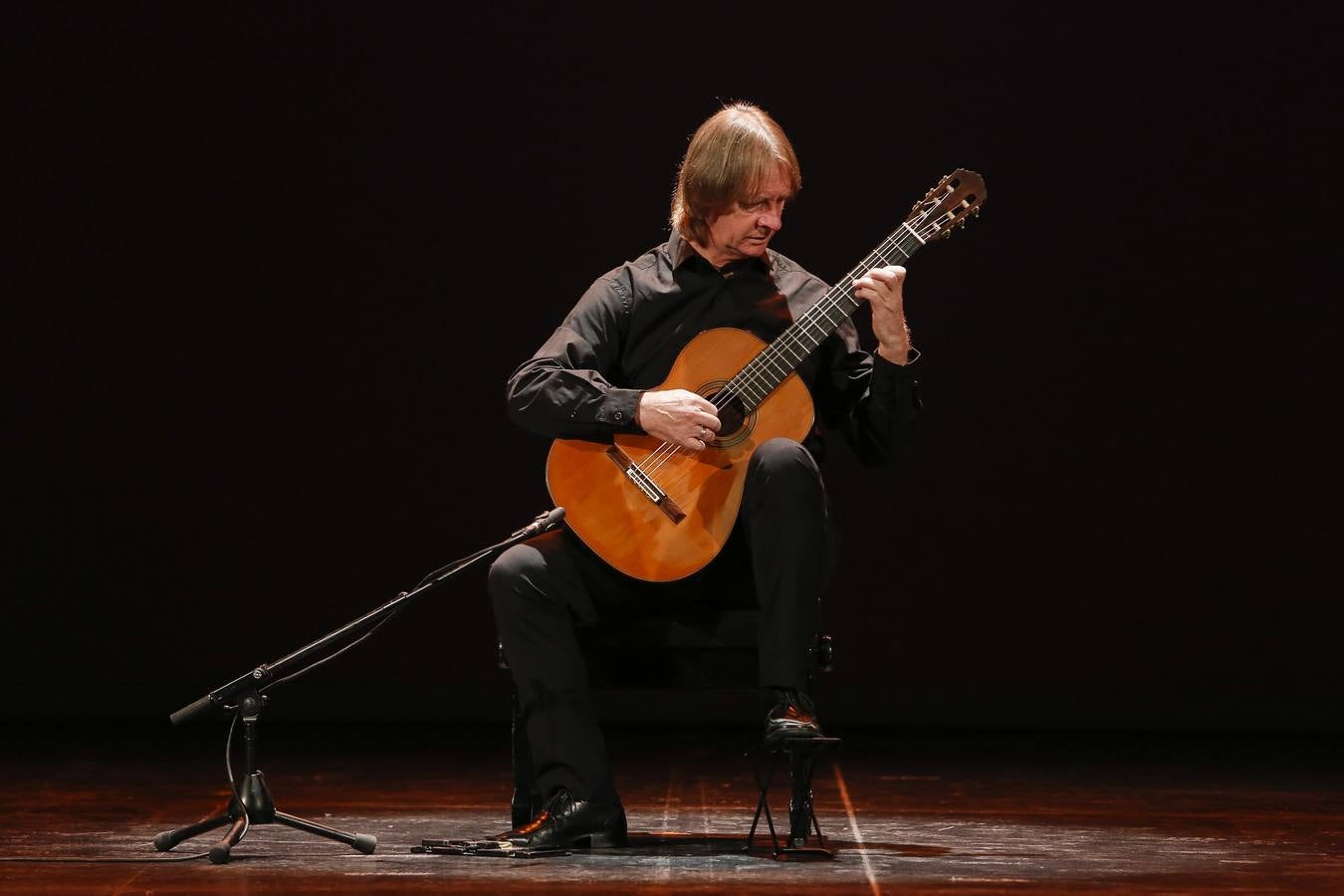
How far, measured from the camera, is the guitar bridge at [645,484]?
8.98 feet

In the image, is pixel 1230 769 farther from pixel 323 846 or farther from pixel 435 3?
pixel 435 3

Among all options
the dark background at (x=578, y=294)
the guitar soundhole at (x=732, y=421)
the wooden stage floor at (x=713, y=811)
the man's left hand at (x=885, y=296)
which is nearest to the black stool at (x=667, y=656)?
the wooden stage floor at (x=713, y=811)

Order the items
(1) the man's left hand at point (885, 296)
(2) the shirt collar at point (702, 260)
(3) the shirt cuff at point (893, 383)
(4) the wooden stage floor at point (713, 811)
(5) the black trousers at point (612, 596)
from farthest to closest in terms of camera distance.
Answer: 1. (2) the shirt collar at point (702, 260)
2. (3) the shirt cuff at point (893, 383)
3. (1) the man's left hand at point (885, 296)
4. (5) the black trousers at point (612, 596)
5. (4) the wooden stage floor at point (713, 811)

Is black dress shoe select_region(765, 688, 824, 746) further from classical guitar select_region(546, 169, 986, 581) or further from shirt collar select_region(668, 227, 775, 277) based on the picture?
shirt collar select_region(668, 227, 775, 277)

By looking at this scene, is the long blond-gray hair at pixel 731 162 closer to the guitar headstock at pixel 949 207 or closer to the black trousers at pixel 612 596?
the guitar headstock at pixel 949 207

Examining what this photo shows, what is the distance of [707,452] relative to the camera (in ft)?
9.02

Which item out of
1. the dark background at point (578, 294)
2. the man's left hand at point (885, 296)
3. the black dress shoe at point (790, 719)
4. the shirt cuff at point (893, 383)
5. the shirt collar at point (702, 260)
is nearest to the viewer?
the black dress shoe at point (790, 719)

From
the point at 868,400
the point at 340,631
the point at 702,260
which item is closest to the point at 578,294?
the point at 702,260

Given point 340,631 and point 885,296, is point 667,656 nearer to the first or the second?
point 340,631

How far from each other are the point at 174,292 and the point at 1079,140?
→ 8.87 feet

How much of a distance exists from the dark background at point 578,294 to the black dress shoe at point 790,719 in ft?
7.55

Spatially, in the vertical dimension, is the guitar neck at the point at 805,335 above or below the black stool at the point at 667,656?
above

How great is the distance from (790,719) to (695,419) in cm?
51

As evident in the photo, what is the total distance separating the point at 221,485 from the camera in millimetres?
4953
